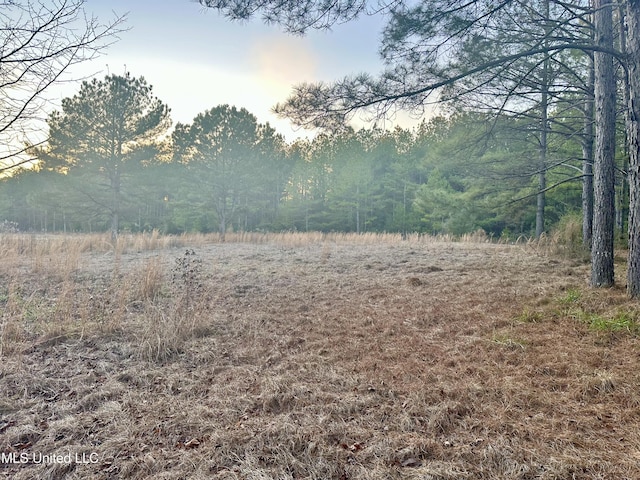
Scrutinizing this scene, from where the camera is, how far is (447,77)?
351 cm

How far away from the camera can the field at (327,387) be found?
136 cm

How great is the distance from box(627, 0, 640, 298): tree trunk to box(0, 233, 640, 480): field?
0.92ft

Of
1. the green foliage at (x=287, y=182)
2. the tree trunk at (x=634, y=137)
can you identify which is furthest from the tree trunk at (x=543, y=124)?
the tree trunk at (x=634, y=137)

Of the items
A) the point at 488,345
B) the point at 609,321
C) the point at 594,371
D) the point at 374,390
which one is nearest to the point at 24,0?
the point at 374,390

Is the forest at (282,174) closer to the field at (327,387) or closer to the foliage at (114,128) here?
the foliage at (114,128)

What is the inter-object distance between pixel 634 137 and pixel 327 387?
12.9ft

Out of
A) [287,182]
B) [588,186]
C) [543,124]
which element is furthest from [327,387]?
[287,182]

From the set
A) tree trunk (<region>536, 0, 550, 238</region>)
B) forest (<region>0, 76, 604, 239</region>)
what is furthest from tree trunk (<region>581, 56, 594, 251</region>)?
tree trunk (<region>536, 0, 550, 238</region>)

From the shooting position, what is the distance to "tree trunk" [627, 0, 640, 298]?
3168 mm

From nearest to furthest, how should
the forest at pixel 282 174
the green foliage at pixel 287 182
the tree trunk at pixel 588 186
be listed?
the tree trunk at pixel 588 186
the forest at pixel 282 174
the green foliage at pixel 287 182

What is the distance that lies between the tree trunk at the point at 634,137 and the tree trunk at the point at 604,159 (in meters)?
0.40

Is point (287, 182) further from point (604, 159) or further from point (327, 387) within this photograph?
point (327, 387)

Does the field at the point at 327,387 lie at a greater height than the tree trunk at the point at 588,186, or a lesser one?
lesser

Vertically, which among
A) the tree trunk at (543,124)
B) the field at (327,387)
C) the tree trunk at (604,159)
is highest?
the tree trunk at (543,124)
